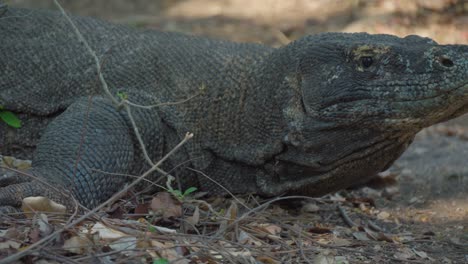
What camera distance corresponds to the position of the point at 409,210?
18.7ft

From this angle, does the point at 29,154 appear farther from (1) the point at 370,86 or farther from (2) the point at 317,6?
(2) the point at 317,6

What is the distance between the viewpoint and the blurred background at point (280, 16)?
10680mm

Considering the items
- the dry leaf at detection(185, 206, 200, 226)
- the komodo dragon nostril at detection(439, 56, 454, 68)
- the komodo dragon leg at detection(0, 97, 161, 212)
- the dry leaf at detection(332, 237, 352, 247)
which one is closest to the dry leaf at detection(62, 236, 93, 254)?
the komodo dragon leg at detection(0, 97, 161, 212)

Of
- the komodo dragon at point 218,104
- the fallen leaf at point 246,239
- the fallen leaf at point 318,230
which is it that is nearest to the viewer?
the fallen leaf at point 246,239

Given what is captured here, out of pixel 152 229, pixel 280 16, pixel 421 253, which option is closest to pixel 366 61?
pixel 421 253

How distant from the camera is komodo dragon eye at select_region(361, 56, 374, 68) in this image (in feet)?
14.9

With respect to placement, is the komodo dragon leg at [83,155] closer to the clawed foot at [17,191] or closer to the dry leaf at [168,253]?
the clawed foot at [17,191]

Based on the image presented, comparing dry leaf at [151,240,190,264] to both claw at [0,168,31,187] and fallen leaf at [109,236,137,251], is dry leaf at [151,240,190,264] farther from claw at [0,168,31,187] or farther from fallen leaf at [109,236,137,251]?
claw at [0,168,31,187]

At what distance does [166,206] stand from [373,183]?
8.18 ft

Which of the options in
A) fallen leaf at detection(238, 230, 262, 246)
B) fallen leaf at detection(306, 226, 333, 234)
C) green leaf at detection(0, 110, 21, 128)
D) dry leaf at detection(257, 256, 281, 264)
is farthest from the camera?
green leaf at detection(0, 110, 21, 128)

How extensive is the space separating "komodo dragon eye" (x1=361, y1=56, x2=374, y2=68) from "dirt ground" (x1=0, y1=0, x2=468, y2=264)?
1010 mm

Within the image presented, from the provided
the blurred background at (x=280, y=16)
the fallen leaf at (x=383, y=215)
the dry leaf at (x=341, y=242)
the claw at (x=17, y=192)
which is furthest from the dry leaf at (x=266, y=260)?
the blurred background at (x=280, y=16)

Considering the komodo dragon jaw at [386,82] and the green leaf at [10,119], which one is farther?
the green leaf at [10,119]

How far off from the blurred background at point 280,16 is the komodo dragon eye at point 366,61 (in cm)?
568
